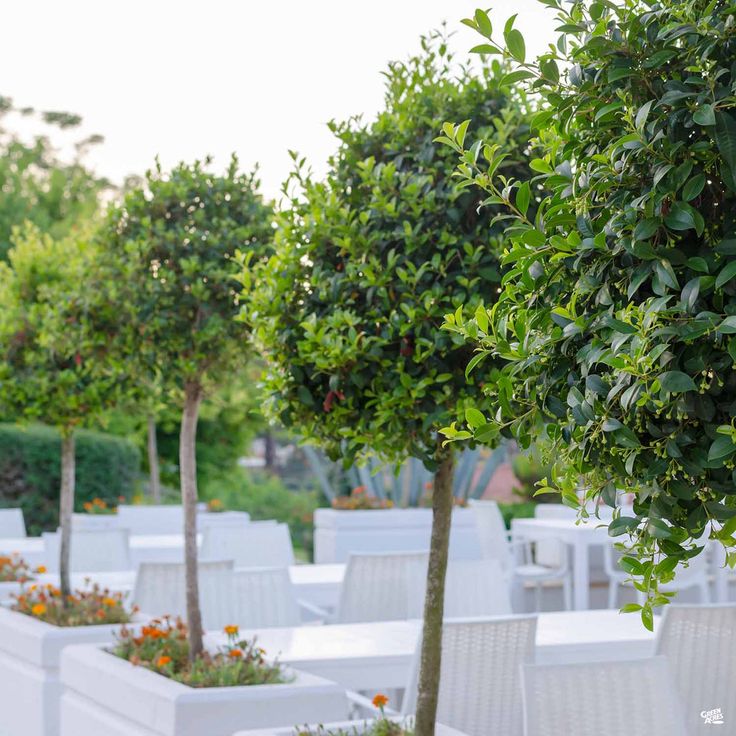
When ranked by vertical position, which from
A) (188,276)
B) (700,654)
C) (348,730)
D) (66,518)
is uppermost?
(188,276)

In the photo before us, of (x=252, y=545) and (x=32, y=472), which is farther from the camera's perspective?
(x=32, y=472)

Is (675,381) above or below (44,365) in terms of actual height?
below

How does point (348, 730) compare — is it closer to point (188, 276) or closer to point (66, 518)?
point (188, 276)

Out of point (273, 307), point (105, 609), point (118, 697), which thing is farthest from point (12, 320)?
point (273, 307)

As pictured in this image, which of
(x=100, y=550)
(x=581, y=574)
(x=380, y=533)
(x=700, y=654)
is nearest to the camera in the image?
(x=700, y=654)

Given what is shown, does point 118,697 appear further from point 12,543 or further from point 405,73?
point 12,543

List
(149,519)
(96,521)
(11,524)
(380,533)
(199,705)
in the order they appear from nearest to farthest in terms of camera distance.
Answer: (199,705) → (11,524) → (380,533) → (149,519) → (96,521)

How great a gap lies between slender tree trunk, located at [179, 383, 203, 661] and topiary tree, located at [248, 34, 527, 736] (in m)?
1.46

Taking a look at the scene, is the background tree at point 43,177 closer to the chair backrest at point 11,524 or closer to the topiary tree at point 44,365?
the chair backrest at point 11,524

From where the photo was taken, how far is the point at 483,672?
155 inches

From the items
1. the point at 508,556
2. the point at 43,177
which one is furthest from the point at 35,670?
the point at 43,177

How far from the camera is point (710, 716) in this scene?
415 cm

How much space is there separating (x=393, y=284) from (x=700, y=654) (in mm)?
2077

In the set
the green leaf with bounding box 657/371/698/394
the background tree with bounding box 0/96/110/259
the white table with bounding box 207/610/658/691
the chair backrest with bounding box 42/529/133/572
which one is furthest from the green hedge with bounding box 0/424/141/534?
the green leaf with bounding box 657/371/698/394
